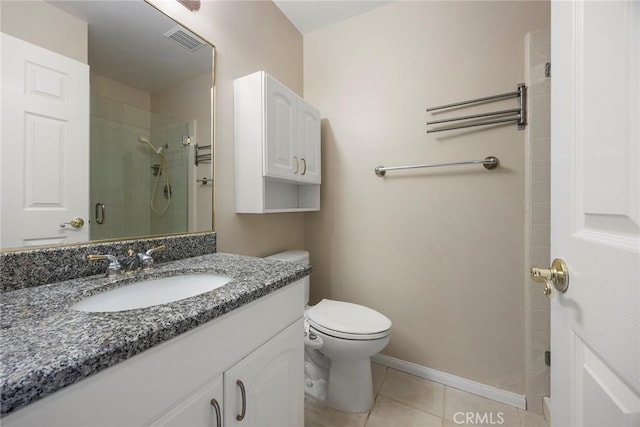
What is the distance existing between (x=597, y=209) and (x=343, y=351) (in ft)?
3.77

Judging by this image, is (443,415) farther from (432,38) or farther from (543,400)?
(432,38)

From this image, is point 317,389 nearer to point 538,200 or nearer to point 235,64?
point 538,200

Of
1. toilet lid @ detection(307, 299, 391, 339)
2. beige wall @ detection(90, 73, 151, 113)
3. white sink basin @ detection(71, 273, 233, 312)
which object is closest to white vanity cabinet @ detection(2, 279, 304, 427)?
white sink basin @ detection(71, 273, 233, 312)

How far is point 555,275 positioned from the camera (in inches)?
20.1

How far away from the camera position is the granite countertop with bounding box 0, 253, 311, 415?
36 cm

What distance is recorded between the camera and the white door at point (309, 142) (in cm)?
163

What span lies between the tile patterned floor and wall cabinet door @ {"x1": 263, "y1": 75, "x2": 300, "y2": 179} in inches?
51.2

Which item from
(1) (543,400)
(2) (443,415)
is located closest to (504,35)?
(1) (543,400)

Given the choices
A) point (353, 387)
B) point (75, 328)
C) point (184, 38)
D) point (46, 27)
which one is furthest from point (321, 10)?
point (353, 387)

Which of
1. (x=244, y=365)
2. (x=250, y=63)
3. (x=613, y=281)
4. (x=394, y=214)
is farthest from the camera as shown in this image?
(x=394, y=214)

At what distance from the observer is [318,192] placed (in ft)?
6.08

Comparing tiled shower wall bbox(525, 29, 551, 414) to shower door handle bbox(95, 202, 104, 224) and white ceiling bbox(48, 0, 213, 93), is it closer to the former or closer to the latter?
white ceiling bbox(48, 0, 213, 93)

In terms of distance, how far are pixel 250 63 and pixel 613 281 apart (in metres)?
1.73

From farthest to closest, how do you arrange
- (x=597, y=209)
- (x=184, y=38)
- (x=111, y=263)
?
(x=184, y=38) → (x=111, y=263) → (x=597, y=209)
